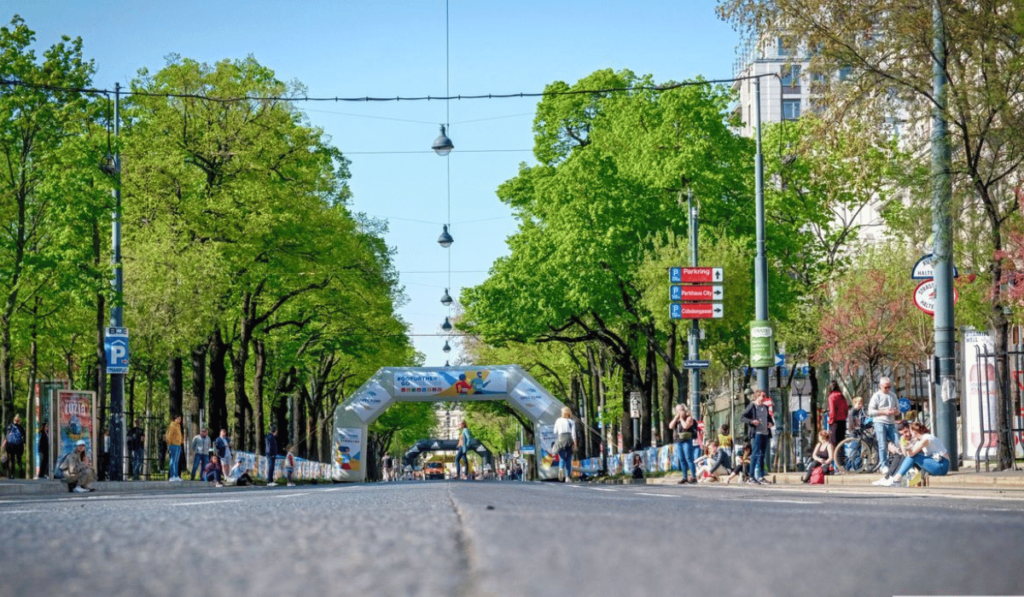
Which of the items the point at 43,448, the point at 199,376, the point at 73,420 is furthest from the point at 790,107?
the point at 73,420

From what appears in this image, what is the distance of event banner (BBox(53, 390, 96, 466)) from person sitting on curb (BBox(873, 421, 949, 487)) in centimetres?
1716

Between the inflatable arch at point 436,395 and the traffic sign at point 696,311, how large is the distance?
1676cm

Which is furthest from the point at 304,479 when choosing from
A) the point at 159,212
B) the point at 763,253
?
the point at 763,253

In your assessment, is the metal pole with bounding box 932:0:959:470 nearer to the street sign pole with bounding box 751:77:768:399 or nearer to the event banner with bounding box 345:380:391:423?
the street sign pole with bounding box 751:77:768:399

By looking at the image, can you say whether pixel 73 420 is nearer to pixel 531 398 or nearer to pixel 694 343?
pixel 694 343

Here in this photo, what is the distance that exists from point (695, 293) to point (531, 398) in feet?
57.2

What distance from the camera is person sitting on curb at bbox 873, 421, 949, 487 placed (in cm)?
2253

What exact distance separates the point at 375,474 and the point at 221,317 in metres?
69.4

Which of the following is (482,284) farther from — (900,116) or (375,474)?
(375,474)

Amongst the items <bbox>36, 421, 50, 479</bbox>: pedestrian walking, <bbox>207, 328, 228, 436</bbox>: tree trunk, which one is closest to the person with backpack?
<bbox>36, 421, 50, 479</bbox>: pedestrian walking

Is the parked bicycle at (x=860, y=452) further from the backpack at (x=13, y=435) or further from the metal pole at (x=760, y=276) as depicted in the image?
the backpack at (x=13, y=435)

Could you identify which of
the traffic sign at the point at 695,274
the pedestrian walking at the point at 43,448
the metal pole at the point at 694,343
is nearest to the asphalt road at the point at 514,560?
the pedestrian walking at the point at 43,448

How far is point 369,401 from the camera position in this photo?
57.2m

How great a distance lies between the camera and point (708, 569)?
3.04 metres
